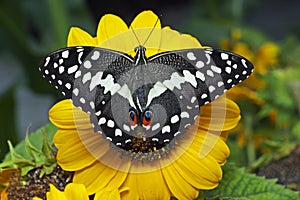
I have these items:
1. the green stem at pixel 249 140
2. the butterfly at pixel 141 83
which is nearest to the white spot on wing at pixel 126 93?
the butterfly at pixel 141 83

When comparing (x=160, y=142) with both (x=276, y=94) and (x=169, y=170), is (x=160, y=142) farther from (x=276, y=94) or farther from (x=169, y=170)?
(x=276, y=94)

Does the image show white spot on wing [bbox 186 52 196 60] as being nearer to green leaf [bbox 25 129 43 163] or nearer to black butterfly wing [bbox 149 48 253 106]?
black butterfly wing [bbox 149 48 253 106]

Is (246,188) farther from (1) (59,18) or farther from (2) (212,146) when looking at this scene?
(1) (59,18)

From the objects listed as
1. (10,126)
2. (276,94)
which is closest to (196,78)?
(276,94)

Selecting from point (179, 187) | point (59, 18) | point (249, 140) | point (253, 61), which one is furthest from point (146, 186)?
point (59, 18)

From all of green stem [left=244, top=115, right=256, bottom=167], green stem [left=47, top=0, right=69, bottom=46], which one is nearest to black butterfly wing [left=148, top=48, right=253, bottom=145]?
green stem [left=244, top=115, right=256, bottom=167]

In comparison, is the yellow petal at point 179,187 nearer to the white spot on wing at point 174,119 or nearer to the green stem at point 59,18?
the white spot on wing at point 174,119
